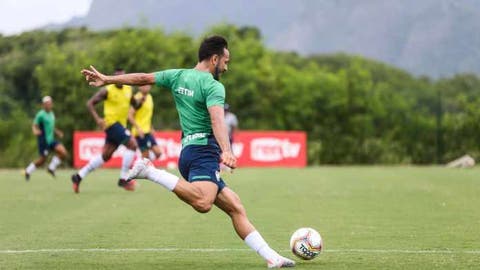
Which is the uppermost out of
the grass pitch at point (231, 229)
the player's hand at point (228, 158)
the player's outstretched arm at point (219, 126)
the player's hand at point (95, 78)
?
the player's hand at point (95, 78)

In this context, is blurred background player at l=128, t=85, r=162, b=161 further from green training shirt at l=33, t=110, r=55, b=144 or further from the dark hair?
the dark hair

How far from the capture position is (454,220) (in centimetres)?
1344

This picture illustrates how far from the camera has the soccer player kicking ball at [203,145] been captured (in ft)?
28.8

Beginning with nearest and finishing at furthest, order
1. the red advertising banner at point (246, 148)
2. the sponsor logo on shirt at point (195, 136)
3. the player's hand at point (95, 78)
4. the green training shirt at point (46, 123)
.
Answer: the sponsor logo on shirt at point (195, 136)
the player's hand at point (95, 78)
the green training shirt at point (46, 123)
the red advertising banner at point (246, 148)

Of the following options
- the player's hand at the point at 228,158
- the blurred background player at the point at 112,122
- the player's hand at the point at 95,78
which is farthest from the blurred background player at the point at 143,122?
the player's hand at the point at 228,158

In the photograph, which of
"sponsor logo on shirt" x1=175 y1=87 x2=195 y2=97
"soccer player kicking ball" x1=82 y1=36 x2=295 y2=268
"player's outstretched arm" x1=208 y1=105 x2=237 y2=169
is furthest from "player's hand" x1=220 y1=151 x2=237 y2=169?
"sponsor logo on shirt" x1=175 y1=87 x2=195 y2=97

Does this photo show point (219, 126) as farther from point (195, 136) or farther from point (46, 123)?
point (46, 123)

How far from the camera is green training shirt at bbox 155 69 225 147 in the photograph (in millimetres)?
8898

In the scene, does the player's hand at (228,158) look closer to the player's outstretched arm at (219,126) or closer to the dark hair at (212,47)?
the player's outstretched arm at (219,126)

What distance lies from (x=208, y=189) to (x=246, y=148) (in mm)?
28028

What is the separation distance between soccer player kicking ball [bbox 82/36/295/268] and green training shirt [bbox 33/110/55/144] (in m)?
17.5

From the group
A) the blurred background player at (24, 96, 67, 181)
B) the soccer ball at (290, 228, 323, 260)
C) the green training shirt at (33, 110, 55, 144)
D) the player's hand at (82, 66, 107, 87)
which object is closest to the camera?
the soccer ball at (290, 228, 323, 260)

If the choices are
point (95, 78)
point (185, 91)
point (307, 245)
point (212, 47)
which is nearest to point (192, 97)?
point (185, 91)

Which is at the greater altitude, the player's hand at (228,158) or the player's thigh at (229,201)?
the player's hand at (228,158)
